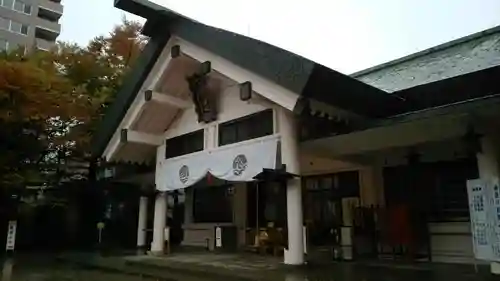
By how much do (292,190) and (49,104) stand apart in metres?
8.56

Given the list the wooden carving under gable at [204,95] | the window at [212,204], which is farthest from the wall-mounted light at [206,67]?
the window at [212,204]

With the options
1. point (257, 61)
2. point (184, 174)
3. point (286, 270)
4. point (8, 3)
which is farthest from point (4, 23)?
point (286, 270)

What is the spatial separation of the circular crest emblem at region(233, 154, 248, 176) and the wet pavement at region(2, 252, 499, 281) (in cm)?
163

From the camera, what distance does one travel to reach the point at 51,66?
1355 centimetres

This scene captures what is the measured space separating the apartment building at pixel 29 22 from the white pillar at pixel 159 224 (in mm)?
26022

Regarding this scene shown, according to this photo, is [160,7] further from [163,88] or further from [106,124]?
[106,124]

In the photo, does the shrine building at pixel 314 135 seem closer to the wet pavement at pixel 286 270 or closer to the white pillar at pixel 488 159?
the white pillar at pixel 488 159

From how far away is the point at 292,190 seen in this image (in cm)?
693

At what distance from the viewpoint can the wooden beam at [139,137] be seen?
10141mm

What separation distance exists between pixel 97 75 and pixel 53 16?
2977cm

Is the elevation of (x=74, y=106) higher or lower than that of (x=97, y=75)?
lower

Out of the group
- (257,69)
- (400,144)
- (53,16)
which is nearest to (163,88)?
(257,69)

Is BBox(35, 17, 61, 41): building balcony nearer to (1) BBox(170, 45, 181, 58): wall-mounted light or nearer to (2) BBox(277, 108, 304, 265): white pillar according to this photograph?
(1) BBox(170, 45, 181, 58): wall-mounted light

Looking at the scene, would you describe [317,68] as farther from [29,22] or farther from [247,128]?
[29,22]
